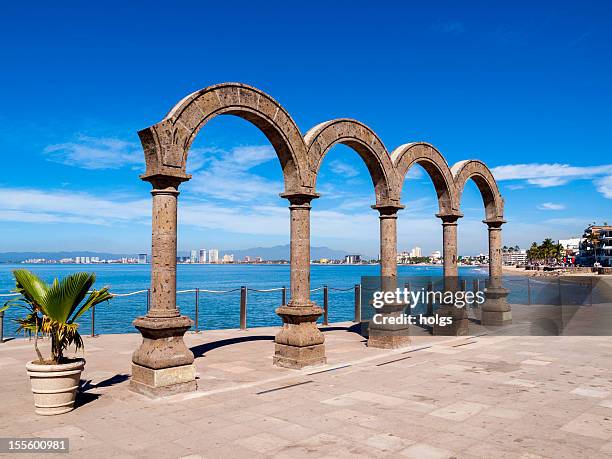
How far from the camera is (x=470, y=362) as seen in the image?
9.84 meters

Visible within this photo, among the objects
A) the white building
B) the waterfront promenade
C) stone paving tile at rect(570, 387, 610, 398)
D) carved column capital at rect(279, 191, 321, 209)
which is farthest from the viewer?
the white building

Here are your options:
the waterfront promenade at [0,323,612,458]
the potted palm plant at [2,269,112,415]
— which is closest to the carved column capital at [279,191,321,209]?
the waterfront promenade at [0,323,612,458]

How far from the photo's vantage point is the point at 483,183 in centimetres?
1599

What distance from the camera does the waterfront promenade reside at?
5.23 metres

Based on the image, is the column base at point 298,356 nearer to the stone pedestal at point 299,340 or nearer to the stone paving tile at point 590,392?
the stone pedestal at point 299,340

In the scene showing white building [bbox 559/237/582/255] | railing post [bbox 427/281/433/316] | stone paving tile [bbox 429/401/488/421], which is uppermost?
white building [bbox 559/237/582/255]

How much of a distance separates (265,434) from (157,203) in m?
4.09

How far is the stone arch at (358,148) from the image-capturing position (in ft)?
33.3

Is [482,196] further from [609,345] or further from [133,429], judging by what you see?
[133,429]

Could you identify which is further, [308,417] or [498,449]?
[308,417]

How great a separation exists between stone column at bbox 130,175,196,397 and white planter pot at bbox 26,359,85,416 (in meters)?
1.19

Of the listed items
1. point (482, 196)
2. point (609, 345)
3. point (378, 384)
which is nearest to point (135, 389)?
point (378, 384)

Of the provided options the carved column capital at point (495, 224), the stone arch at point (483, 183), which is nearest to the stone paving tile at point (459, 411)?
the stone arch at point (483, 183)

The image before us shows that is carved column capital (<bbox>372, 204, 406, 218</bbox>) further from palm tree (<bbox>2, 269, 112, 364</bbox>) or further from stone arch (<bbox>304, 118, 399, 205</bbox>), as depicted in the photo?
palm tree (<bbox>2, 269, 112, 364</bbox>)
